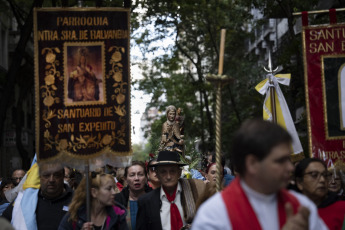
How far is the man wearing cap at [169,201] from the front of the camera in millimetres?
6602

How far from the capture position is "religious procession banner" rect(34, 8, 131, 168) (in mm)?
6617

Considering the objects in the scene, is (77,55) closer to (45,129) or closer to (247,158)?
(45,129)

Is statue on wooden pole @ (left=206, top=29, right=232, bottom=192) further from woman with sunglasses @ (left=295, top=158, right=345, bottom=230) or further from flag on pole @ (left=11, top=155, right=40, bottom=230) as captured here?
flag on pole @ (left=11, top=155, right=40, bottom=230)

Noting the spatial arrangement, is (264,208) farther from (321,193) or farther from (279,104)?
(279,104)

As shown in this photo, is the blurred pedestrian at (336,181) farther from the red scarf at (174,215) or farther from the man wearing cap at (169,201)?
the red scarf at (174,215)

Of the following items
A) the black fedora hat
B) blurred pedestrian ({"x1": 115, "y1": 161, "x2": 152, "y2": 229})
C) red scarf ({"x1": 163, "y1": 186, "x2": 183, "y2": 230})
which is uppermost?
the black fedora hat

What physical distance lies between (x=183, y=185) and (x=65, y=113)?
153 cm

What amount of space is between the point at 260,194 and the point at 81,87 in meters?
3.91

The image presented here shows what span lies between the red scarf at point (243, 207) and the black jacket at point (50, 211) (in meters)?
3.95

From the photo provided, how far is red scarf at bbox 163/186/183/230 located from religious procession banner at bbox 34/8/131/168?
649 millimetres

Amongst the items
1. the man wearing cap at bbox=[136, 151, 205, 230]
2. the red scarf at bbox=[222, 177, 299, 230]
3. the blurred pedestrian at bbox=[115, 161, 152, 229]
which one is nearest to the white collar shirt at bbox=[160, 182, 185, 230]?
the man wearing cap at bbox=[136, 151, 205, 230]

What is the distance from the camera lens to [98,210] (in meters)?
6.11

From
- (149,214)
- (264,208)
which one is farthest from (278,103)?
(264,208)

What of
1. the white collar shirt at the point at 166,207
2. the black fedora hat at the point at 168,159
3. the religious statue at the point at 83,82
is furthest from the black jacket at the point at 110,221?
the religious statue at the point at 83,82
